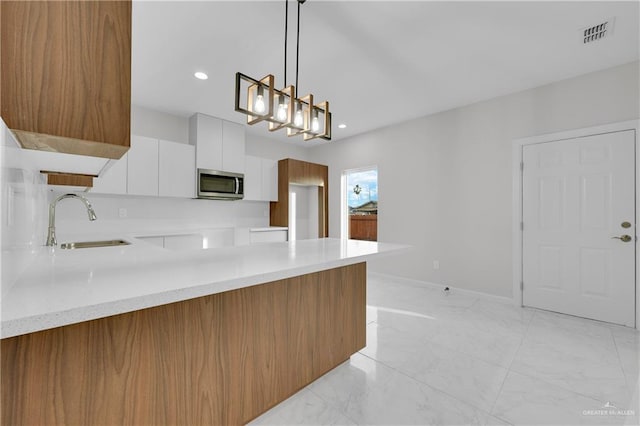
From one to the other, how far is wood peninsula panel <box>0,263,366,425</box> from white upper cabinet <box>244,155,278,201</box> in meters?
2.99

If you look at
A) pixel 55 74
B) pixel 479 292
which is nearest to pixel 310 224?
pixel 479 292

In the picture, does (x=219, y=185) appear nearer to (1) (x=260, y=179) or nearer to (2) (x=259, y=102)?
(1) (x=260, y=179)

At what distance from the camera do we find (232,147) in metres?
4.13

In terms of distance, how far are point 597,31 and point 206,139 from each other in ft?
14.0

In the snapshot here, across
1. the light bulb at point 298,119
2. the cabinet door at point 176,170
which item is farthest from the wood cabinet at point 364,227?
the light bulb at point 298,119

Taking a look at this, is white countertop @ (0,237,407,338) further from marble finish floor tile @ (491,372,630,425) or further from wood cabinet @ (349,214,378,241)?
wood cabinet @ (349,214,378,241)

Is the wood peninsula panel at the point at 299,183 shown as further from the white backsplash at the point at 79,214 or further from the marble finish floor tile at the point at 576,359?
the marble finish floor tile at the point at 576,359

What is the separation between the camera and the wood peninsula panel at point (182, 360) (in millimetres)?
792

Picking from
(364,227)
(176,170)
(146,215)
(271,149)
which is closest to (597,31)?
(364,227)

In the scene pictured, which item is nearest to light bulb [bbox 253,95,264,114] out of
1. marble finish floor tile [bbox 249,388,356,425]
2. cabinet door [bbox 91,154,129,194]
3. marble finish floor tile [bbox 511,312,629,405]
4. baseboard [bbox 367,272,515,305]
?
marble finish floor tile [bbox 249,388,356,425]

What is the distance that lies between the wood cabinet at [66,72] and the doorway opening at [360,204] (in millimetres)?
4274

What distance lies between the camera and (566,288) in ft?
9.63

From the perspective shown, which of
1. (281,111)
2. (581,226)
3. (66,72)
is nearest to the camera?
(66,72)

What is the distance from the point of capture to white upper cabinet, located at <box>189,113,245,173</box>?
12.5 feet
